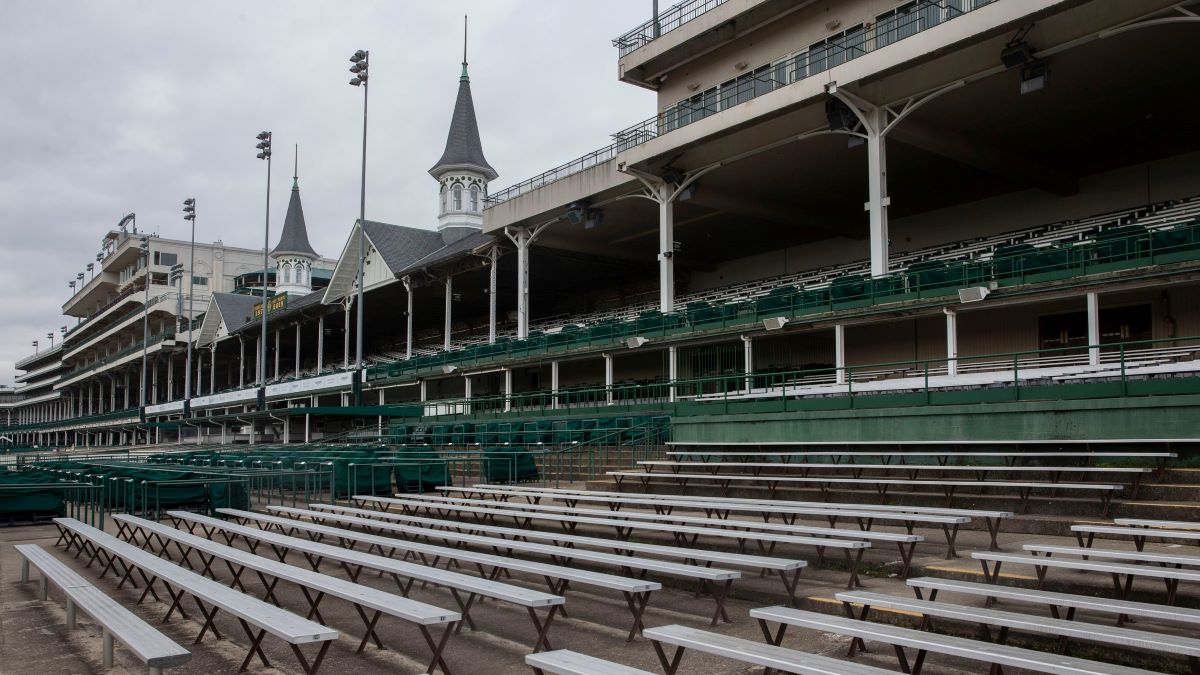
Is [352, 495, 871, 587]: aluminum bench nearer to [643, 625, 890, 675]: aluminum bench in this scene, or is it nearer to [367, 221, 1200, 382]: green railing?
[643, 625, 890, 675]: aluminum bench

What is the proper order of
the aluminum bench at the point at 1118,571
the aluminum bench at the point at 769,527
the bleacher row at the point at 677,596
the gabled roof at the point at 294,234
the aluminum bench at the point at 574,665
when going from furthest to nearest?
the gabled roof at the point at 294,234 < the aluminum bench at the point at 769,527 < the aluminum bench at the point at 1118,571 < the bleacher row at the point at 677,596 < the aluminum bench at the point at 574,665

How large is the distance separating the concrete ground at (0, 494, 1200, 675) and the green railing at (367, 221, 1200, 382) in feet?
43.6

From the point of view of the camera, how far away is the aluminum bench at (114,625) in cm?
513

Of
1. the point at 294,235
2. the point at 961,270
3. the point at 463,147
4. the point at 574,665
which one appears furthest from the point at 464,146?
the point at 574,665

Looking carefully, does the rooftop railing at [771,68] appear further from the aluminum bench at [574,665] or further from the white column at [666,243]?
the aluminum bench at [574,665]

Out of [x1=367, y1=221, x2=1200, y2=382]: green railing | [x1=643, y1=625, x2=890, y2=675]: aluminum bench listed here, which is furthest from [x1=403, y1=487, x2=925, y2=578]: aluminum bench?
[x1=367, y1=221, x2=1200, y2=382]: green railing

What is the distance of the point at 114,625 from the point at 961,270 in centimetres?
2230

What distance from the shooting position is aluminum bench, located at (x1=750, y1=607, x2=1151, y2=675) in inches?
A: 179

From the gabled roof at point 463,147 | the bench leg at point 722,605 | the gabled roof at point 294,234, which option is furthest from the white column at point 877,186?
the gabled roof at point 294,234

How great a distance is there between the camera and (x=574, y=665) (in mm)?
5051

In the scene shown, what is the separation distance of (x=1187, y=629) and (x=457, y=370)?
3936cm

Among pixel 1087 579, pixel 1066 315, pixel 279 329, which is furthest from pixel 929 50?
pixel 279 329

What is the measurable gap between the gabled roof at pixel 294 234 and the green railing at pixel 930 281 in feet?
190

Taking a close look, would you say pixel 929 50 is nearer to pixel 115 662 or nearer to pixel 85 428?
pixel 115 662
